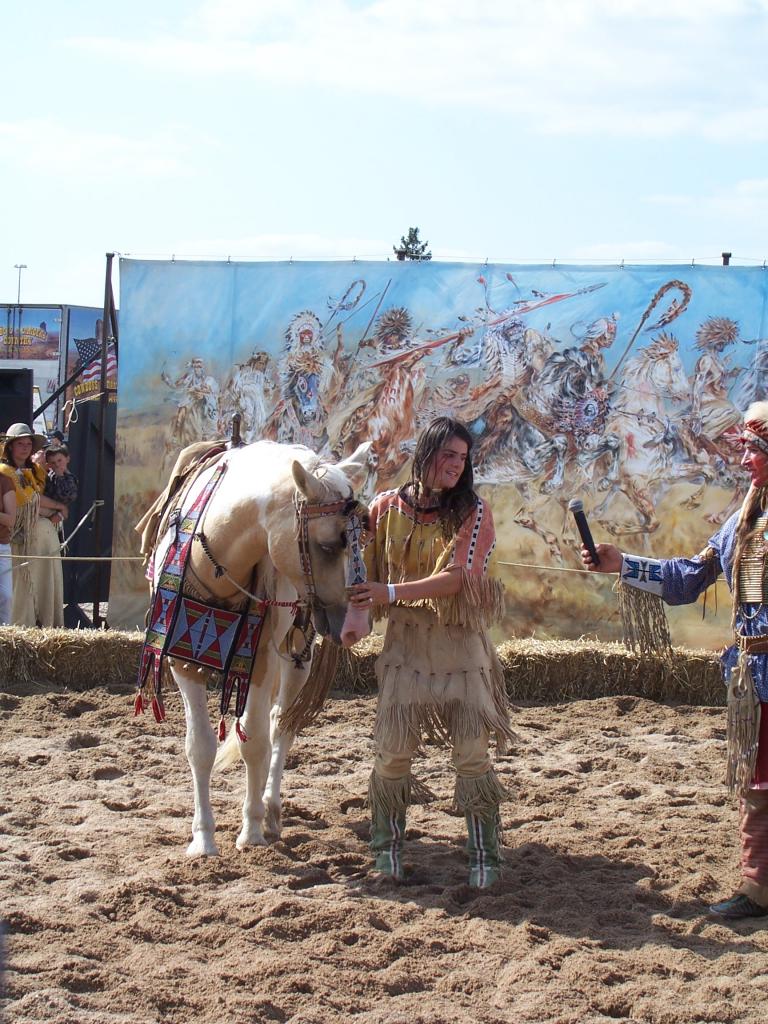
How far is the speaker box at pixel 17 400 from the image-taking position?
36.9ft

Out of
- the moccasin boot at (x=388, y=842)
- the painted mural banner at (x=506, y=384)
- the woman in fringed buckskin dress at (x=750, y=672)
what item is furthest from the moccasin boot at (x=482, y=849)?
the painted mural banner at (x=506, y=384)

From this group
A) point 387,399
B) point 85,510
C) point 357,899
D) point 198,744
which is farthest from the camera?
point 85,510

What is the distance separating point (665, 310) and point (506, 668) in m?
3.54

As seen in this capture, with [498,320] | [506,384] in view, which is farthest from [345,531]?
[498,320]

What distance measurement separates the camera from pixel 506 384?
945cm

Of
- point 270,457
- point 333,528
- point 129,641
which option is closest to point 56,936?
point 333,528

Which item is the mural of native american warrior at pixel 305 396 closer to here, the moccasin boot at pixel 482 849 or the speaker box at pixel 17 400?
the speaker box at pixel 17 400

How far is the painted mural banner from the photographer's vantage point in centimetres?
919

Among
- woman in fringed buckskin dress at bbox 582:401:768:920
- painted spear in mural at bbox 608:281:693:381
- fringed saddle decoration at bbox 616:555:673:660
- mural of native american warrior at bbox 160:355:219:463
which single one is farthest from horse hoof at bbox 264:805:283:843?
painted spear in mural at bbox 608:281:693:381

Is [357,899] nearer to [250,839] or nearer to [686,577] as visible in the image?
[250,839]

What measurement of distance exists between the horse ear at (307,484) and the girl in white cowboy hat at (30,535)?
5788 millimetres

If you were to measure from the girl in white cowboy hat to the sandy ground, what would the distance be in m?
3.38

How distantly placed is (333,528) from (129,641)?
13.0 feet

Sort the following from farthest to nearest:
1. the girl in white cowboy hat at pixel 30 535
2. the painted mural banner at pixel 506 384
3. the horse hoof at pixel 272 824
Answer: the girl in white cowboy hat at pixel 30 535 → the painted mural banner at pixel 506 384 → the horse hoof at pixel 272 824
